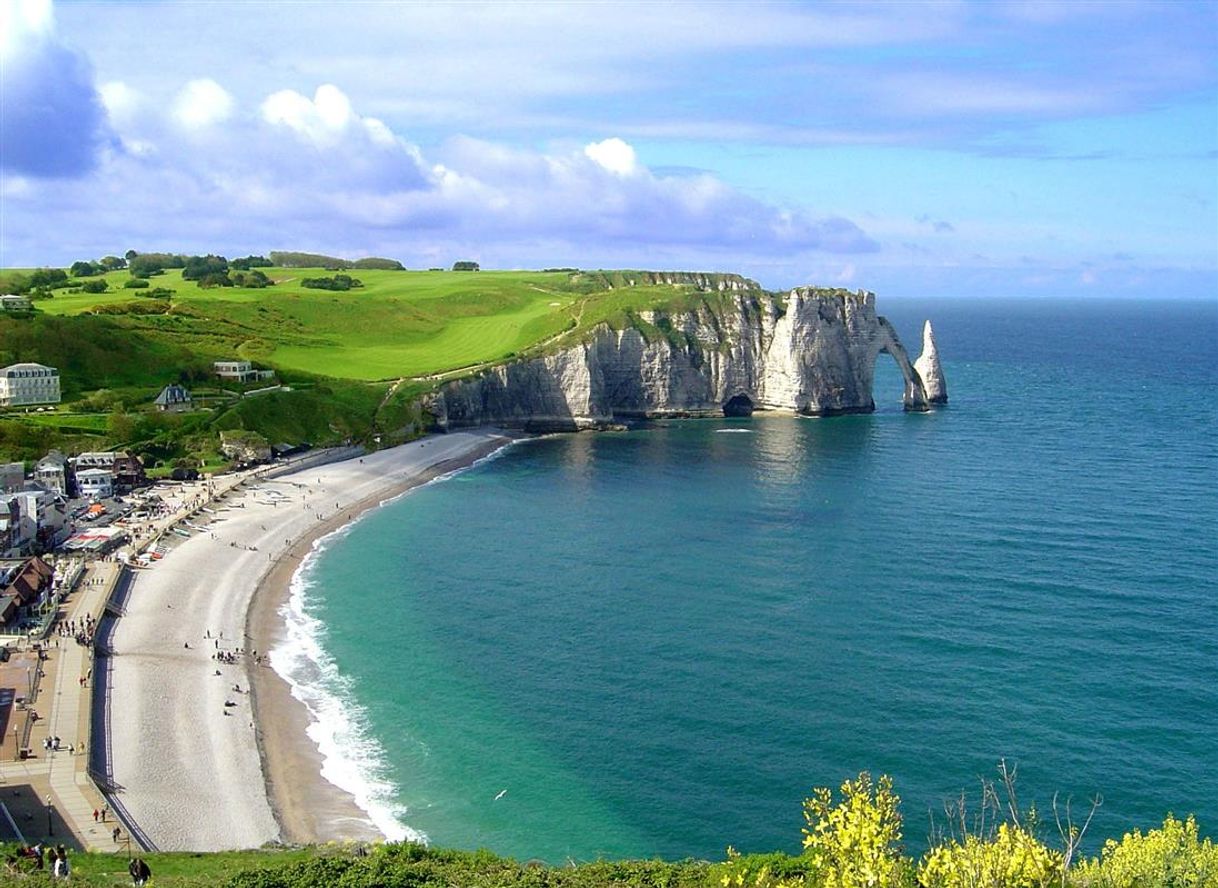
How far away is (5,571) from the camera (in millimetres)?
64375

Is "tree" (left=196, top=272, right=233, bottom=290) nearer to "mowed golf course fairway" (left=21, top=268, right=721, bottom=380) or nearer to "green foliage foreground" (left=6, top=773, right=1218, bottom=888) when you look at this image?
"mowed golf course fairway" (left=21, top=268, right=721, bottom=380)

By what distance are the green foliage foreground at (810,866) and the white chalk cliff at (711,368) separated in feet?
345

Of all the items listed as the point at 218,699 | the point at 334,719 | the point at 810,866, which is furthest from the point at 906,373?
the point at 810,866

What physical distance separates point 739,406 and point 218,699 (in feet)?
360

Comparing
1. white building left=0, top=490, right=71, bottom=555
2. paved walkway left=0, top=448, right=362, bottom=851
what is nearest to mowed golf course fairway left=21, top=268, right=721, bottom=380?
white building left=0, top=490, right=71, bottom=555

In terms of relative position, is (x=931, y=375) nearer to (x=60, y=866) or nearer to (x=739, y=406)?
(x=739, y=406)

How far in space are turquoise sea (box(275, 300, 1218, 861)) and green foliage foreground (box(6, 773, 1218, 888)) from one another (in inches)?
289

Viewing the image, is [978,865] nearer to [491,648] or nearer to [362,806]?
[362,806]

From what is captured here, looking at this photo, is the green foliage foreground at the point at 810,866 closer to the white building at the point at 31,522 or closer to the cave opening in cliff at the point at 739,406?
the white building at the point at 31,522

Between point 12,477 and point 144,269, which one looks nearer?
point 12,477

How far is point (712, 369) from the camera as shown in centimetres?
14925

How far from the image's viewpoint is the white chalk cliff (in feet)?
456

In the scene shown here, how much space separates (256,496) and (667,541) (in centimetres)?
4010

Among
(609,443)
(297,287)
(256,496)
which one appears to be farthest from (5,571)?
(297,287)
